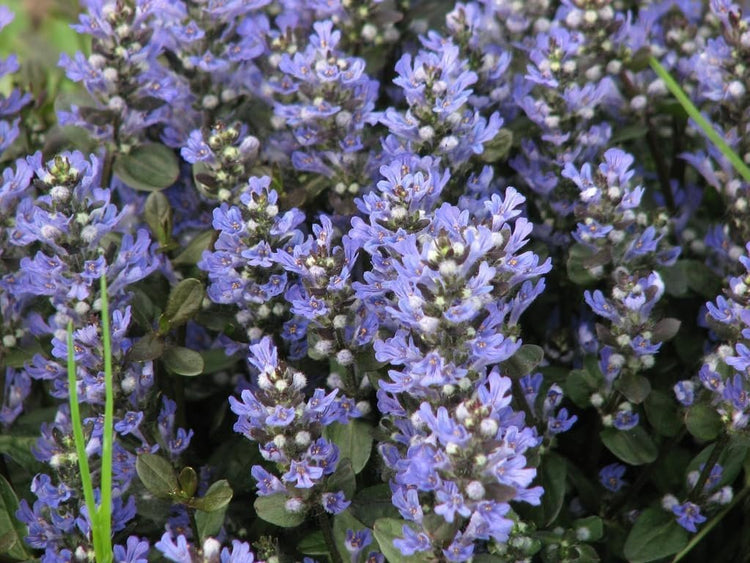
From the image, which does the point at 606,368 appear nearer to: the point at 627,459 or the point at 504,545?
the point at 627,459

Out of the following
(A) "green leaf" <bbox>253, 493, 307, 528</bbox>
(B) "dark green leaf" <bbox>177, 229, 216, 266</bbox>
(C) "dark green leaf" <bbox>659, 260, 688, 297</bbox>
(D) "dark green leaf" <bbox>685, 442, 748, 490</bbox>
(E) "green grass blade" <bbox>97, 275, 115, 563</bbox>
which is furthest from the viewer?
(C) "dark green leaf" <bbox>659, 260, 688, 297</bbox>

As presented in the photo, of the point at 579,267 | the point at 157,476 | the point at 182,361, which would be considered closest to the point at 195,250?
the point at 182,361

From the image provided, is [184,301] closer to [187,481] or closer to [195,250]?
[195,250]

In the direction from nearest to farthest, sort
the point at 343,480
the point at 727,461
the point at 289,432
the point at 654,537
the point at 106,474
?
the point at 106,474
the point at 289,432
the point at 343,480
the point at 654,537
the point at 727,461

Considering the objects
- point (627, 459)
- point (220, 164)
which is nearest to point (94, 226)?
point (220, 164)

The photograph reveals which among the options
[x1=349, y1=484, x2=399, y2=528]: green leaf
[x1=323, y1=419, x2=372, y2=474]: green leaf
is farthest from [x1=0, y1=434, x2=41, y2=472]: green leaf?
[x1=349, y1=484, x2=399, y2=528]: green leaf

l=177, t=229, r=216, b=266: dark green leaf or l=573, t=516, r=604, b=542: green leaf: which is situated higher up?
l=177, t=229, r=216, b=266: dark green leaf

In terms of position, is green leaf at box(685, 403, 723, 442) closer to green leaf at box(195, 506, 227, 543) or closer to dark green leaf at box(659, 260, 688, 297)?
dark green leaf at box(659, 260, 688, 297)
